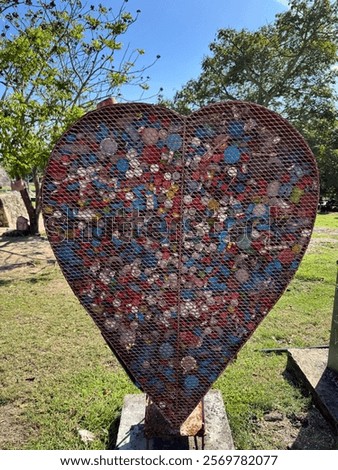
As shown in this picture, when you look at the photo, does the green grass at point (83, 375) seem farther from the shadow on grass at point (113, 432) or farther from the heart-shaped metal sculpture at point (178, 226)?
the heart-shaped metal sculpture at point (178, 226)

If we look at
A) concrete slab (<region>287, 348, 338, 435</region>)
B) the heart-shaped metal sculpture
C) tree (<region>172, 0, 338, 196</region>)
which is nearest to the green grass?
concrete slab (<region>287, 348, 338, 435</region>)

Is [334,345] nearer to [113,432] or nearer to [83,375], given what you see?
[113,432]

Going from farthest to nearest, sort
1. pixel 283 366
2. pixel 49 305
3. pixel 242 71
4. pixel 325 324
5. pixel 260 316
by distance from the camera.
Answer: pixel 242 71 → pixel 49 305 → pixel 325 324 → pixel 283 366 → pixel 260 316

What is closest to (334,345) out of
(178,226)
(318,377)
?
(318,377)

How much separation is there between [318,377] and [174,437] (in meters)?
1.51

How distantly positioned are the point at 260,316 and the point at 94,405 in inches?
74.2

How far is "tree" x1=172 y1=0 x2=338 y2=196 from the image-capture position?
15.8 m

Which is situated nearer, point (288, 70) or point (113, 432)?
point (113, 432)

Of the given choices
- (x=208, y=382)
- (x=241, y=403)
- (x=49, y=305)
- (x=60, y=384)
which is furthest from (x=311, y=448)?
(x=49, y=305)

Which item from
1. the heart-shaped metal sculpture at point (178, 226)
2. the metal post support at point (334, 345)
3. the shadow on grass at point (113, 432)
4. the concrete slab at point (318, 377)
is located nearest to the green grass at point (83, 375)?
the shadow on grass at point (113, 432)

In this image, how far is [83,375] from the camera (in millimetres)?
3465

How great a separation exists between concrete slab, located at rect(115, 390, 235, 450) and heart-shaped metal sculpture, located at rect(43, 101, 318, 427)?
516 millimetres

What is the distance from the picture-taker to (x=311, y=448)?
2.56 m
